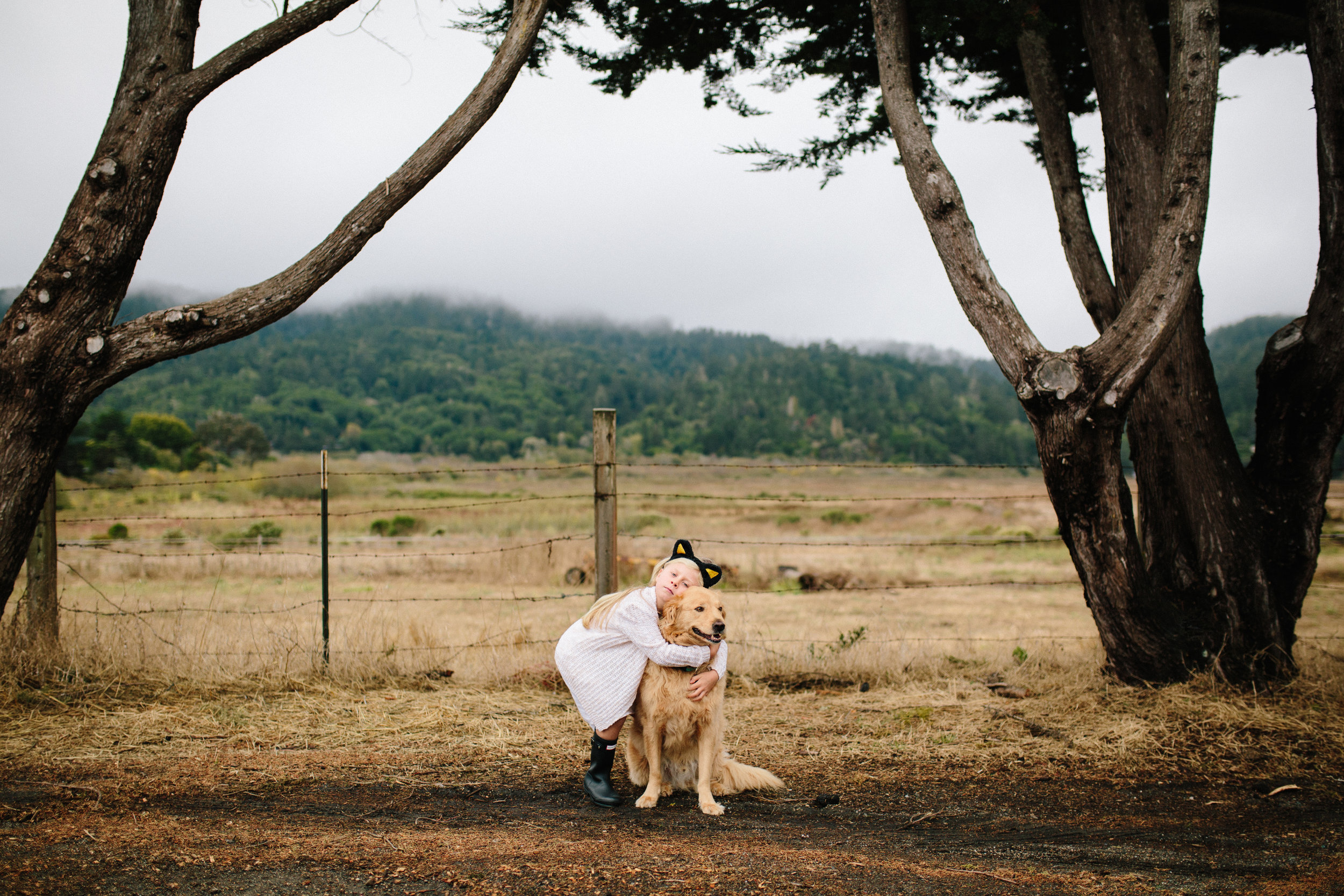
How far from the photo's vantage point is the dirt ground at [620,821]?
3.20 metres

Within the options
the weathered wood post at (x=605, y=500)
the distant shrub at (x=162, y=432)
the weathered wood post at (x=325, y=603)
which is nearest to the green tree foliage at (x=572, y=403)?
the distant shrub at (x=162, y=432)

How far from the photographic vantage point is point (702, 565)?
13.9 feet

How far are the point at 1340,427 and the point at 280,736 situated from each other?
692 centimetres

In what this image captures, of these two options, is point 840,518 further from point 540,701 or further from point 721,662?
point 721,662

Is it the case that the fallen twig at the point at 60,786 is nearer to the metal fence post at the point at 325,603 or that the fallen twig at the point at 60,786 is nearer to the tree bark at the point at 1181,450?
the metal fence post at the point at 325,603

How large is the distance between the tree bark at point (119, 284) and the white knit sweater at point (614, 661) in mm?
2167

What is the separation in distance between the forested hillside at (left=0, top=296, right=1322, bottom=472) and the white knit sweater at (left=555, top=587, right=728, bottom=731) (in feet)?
260

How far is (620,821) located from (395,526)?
94.6 feet

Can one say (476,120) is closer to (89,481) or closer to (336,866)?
(336,866)

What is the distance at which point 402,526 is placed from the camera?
103 feet

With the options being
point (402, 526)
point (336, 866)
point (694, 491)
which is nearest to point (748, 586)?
point (336, 866)

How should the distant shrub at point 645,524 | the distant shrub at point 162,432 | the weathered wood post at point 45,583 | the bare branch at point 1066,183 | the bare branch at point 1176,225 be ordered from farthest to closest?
the distant shrub at point 162,432 < the distant shrub at point 645,524 < the weathered wood post at point 45,583 < the bare branch at point 1066,183 < the bare branch at point 1176,225

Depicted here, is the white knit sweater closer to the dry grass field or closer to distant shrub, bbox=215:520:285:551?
the dry grass field

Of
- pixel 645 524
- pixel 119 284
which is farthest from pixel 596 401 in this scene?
pixel 119 284
